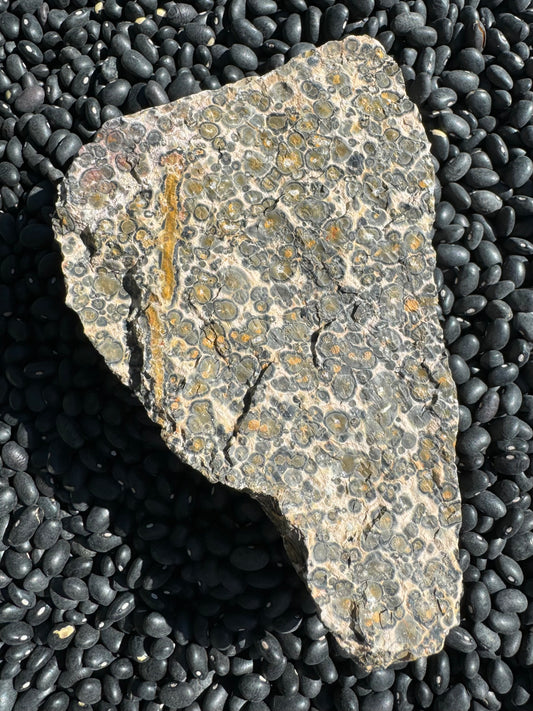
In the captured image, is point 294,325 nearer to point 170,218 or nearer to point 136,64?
point 170,218

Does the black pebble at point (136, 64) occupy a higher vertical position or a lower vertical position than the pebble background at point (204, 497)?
higher

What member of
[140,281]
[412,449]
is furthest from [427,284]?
[140,281]

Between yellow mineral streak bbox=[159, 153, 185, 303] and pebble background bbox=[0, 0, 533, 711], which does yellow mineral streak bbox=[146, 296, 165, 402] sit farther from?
pebble background bbox=[0, 0, 533, 711]

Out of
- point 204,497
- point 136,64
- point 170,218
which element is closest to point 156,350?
point 170,218

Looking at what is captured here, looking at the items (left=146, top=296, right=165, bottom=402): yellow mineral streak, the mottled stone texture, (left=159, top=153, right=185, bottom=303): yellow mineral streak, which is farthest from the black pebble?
(left=146, top=296, right=165, bottom=402): yellow mineral streak

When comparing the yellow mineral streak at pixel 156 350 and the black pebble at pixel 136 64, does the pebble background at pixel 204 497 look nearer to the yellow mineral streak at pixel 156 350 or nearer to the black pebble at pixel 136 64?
the black pebble at pixel 136 64

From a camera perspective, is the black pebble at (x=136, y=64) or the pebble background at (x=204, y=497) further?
the black pebble at (x=136, y=64)

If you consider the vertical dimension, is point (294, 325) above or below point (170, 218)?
below

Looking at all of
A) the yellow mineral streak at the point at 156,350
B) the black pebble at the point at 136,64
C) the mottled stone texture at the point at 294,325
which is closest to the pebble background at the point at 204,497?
the black pebble at the point at 136,64
